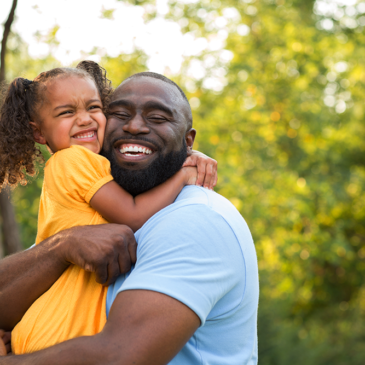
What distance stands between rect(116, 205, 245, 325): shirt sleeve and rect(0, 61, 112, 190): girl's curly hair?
1.36 meters

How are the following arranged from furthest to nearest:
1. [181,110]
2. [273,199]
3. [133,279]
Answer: [273,199], [181,110], [133,279]

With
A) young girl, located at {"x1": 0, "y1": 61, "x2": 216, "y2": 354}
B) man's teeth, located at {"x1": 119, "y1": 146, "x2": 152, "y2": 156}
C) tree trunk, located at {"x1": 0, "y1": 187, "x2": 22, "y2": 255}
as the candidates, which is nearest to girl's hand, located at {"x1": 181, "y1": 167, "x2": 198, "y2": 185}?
young girl, located at {"x1": 0, "y1": 61, "x2": 216, "y2": 354}

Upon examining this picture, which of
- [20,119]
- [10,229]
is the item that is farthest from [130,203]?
[10,229]

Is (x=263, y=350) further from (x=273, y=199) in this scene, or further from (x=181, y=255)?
(x=181, y=255)

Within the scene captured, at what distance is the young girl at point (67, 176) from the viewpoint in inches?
80.8

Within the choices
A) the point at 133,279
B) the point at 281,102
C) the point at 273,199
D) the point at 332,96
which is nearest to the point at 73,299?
the point at 133,279

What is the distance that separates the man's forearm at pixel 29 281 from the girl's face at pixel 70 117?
78 centimetres

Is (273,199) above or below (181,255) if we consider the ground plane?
below

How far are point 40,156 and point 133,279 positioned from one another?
69.9 inches

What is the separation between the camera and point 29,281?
220 cm

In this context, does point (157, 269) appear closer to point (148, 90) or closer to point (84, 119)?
point (148, 90)

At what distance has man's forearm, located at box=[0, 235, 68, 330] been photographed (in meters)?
2.18

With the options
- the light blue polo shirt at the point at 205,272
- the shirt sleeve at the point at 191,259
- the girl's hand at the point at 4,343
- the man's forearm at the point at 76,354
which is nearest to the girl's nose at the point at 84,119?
the light blue polo shirt at the point at 205,272

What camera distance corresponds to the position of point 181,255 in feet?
5.91
